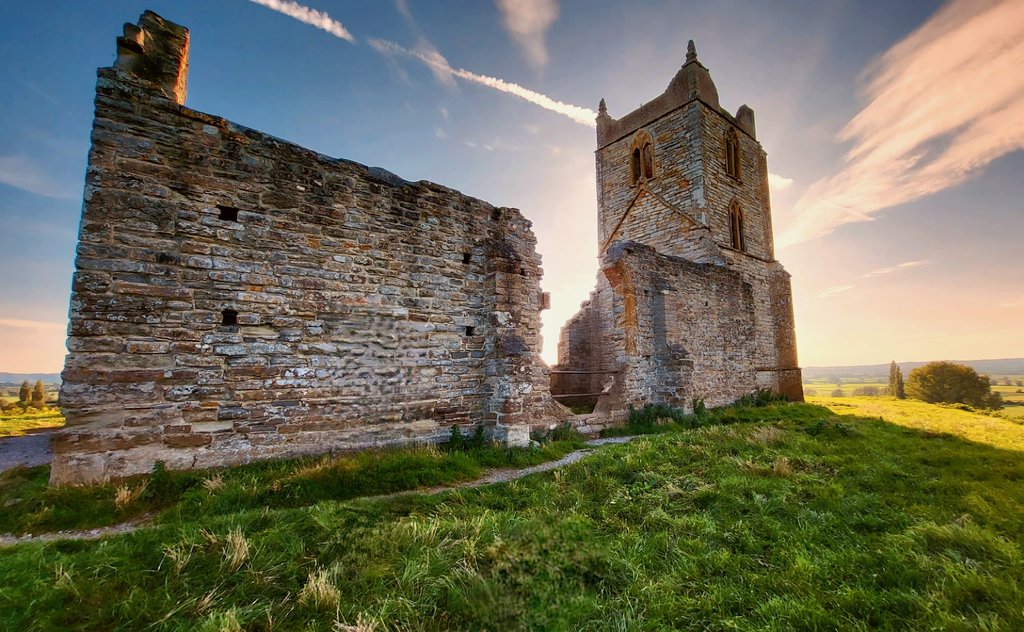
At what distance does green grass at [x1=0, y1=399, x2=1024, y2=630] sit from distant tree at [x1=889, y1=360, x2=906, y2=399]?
33425mm

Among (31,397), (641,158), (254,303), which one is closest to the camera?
(254,303)

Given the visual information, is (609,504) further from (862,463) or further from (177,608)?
(862,463)

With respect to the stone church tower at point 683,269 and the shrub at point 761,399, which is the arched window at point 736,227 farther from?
the shrub at point 761,399

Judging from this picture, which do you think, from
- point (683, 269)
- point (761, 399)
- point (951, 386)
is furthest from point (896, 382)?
point (683, 269)

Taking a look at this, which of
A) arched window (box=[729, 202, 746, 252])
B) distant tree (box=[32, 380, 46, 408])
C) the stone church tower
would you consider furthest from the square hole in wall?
arched window (box=[729, 202, 746, 252])

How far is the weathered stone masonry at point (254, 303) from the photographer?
5.13m

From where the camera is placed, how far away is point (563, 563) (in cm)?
341

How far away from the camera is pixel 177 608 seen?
2756 mm

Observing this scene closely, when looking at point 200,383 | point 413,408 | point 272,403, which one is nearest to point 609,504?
point 413,408

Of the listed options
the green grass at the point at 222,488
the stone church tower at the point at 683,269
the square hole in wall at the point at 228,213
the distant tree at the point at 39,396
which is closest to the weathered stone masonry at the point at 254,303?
the square hole in wall at the point at 228,213

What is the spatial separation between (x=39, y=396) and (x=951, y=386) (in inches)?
1907

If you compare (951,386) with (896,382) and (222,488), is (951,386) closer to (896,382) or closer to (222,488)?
(896,382)

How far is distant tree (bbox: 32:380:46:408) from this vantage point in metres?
15.5

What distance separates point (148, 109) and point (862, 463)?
11.7m
